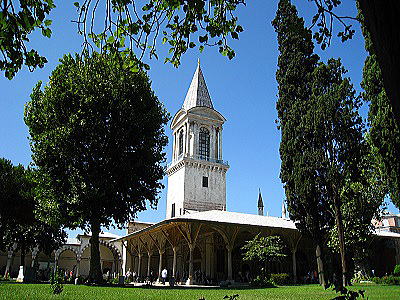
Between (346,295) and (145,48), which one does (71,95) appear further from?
(346,295)

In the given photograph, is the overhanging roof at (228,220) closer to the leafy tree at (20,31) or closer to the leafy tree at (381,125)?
the leafy tree at (381,125)

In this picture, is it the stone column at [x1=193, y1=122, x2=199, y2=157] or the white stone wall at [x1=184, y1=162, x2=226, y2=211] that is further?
the stone column at [x1=193, y1=122, x2=199, y2=157]

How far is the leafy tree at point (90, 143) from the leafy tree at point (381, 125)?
10.7m

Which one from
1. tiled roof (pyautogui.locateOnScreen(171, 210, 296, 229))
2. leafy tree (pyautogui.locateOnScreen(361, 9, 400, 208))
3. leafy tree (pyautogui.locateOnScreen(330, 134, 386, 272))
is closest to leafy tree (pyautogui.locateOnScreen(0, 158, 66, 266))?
tiled roof (pyautogui.locateOnScreen(171, 210, 296, 229))

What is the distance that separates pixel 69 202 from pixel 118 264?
89.5 ft

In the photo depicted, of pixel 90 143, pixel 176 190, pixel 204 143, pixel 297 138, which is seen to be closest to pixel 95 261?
pixel 90 143

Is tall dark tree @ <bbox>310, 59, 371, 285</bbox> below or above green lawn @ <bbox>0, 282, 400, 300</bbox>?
above

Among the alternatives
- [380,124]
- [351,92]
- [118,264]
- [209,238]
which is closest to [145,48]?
[380,124]

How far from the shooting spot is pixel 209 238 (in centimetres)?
3020

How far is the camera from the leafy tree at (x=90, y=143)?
1728 cm

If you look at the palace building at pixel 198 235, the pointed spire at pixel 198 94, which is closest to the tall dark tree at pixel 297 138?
the palace building at pixel 198 235

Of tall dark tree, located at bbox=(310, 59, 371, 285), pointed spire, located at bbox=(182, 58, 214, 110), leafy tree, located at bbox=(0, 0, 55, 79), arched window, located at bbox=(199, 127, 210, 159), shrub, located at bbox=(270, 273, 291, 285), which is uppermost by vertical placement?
pointed spire, located at bbox=(182, 58, 214, 110)

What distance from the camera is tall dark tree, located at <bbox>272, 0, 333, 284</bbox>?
59.2ft

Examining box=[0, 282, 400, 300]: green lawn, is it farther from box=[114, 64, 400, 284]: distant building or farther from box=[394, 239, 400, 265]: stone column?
box=[394, 239, 400, 265]: stone column
